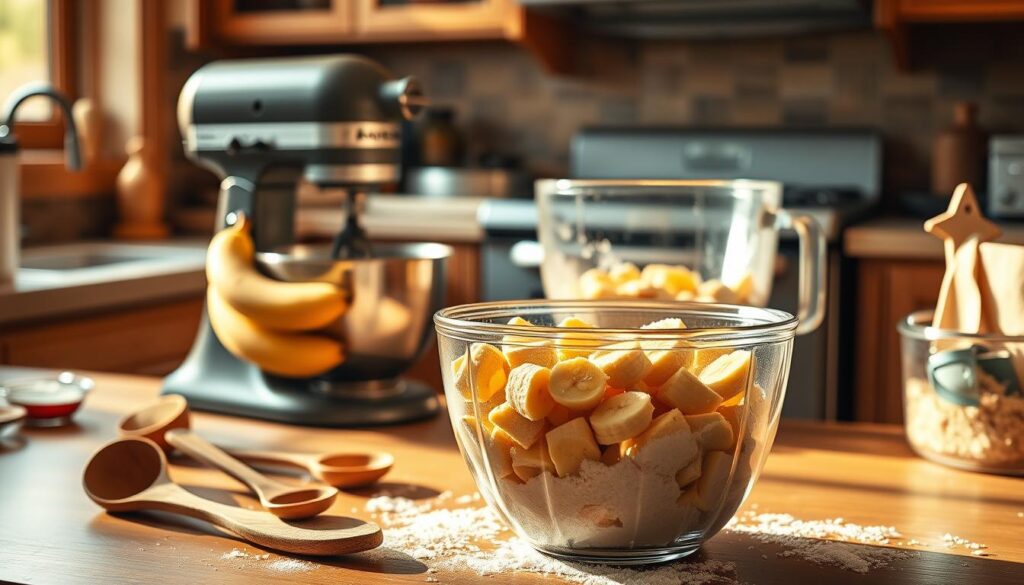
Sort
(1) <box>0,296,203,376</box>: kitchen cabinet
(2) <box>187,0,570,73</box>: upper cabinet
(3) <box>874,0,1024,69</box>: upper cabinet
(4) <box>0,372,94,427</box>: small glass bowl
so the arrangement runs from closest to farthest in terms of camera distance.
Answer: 1. (4) <box>0,372,94,427</box>: small glass bowl
2. (1) <box>0,296,203,376</box>: kitchen cabinet
3. (3) <box>874,0,1024,69</box>: upper cabinet
4. (2) <box>187,0,570,73</box>: upper cabinet

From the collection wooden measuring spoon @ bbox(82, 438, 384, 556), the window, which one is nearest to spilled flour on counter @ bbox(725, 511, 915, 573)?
wooden measuring spoon @ bbox(82, 438, 384, 556)

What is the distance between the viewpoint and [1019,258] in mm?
896

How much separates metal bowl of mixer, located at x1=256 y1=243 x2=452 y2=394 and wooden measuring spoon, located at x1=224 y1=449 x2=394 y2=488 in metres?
0.19

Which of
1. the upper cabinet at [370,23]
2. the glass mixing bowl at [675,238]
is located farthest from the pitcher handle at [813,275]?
the upper cabinet at [370,23]

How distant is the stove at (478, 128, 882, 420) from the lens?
2.29 metres

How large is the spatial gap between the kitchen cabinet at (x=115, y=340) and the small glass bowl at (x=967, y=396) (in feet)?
4.79

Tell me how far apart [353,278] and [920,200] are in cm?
190

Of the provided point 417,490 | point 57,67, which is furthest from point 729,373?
point 57,67

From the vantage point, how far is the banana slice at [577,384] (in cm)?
65

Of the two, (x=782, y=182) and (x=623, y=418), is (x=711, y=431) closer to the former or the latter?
(x=623, y=418)

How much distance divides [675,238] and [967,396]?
1.19ft

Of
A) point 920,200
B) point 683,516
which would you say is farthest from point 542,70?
point 683,516

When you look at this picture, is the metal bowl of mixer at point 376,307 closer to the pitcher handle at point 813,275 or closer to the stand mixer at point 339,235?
the stand mixer at point 339,235

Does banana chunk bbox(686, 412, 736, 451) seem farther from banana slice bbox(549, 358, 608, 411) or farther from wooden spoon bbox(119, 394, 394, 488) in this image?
wooden spoon bbox(119, 394, 394, 488)
